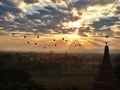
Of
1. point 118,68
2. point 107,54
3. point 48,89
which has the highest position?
point 107,54

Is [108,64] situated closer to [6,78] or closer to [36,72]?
[6,78]

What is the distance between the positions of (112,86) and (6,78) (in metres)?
32.7

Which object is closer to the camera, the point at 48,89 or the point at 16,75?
the point at 48,89

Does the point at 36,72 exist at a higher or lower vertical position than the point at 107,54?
lower

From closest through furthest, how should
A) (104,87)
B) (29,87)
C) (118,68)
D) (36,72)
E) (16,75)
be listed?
(104,87), (29,87), (118,68), (16,75), (36,72)

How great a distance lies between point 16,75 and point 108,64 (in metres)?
34.2

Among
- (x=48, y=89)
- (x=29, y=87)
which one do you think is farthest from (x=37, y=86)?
(x=48, y=89)

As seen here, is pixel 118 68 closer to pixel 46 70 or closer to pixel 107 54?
pixel 107 54

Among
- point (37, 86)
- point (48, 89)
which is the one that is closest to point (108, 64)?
point (37, 86)

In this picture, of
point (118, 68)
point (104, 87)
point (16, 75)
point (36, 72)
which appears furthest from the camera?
point (36, 72)

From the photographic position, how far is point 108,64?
25.6 m

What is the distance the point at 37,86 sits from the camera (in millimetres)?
39812

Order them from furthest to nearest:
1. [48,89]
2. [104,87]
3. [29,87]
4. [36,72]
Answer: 1. [36,72]
2. [48,89]
3. [29,87]
4. [104,87]

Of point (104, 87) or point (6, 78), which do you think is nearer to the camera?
point (104, 87)
